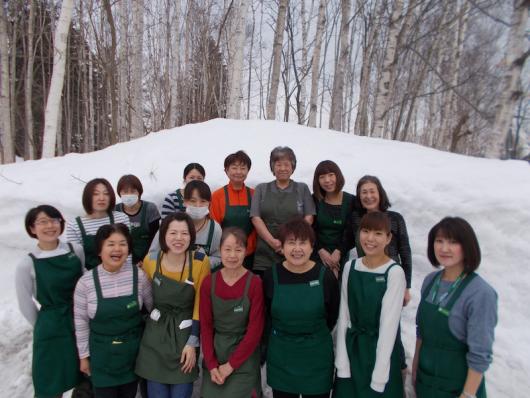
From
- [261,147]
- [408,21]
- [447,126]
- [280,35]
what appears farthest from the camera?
[447,126]

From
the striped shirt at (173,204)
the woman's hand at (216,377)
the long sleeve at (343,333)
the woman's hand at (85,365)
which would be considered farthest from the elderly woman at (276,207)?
the woman's hand at (85,365)

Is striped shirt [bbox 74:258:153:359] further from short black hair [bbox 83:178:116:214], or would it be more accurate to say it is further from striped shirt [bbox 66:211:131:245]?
short black hair [bbox 83:178:116:214]

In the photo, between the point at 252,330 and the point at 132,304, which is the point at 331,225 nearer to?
the point at 252,330

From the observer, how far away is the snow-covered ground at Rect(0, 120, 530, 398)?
140 inches

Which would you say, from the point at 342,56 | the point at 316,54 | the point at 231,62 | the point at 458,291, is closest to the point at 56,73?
the point at 231,62

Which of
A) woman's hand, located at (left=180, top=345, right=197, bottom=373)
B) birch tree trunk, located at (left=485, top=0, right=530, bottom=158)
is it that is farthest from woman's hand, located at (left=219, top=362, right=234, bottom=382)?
birch tree trunk, located at (left=485, top=0, right=530, bottom=158)

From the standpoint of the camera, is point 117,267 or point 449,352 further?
point 117,267

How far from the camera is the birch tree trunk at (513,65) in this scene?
16.2ft

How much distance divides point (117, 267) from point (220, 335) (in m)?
0.97

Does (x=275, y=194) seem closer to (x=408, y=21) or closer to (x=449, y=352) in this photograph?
(x=449, y=352)

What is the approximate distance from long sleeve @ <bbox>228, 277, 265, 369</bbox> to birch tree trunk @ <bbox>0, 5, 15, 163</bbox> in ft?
38.3

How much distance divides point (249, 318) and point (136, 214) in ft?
5.77

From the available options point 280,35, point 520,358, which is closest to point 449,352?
point 520,358

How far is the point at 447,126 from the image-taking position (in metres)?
14.4
